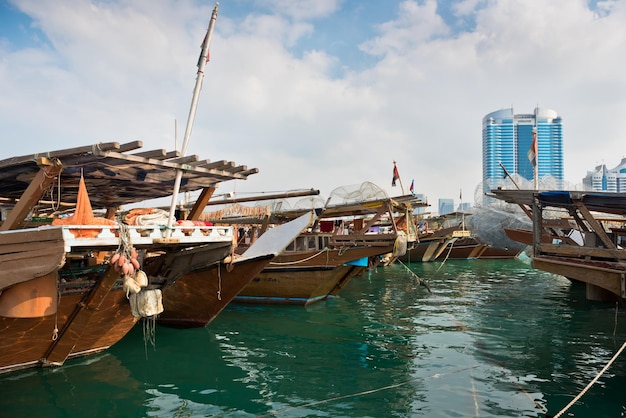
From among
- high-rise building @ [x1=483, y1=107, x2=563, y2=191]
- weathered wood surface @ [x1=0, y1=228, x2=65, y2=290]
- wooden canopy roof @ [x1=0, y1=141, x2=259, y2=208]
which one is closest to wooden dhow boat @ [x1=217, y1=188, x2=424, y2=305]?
wooden canopy roof @ [x1=0, y1=141, x2=259, y2=208]

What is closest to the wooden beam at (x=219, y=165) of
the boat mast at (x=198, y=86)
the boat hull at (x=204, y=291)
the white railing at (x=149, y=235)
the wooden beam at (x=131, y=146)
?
the boat mast at (x=198, y=86)

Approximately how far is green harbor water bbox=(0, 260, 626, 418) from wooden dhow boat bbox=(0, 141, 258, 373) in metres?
0.58

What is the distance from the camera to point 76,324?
8078mm

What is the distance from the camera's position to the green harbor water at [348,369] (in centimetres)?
655

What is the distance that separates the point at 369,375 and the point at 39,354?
19.1 ft

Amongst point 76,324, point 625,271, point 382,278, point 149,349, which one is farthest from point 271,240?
point 382,278

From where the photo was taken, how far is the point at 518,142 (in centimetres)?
10938

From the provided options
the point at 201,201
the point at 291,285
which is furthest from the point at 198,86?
the point at 291,285

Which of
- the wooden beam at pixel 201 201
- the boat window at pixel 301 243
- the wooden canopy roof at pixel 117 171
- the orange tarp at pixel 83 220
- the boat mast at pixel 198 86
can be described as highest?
the boat mast at pixel 198 86

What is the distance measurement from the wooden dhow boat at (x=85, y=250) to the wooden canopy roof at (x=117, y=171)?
2cm

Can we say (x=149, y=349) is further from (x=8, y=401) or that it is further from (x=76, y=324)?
(x=8, y=401)

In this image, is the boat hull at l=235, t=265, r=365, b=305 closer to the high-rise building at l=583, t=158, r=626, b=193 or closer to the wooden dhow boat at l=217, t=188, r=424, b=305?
the wooden dhow boat at l=217, t=188, r=424, b=305

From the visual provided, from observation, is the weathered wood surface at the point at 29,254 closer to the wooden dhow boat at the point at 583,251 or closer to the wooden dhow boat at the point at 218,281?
the wooden dhow boat at the point at 218,281

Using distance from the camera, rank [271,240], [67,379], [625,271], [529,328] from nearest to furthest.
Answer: [625,271] < [67,379] < [271,240] < [529,328]
